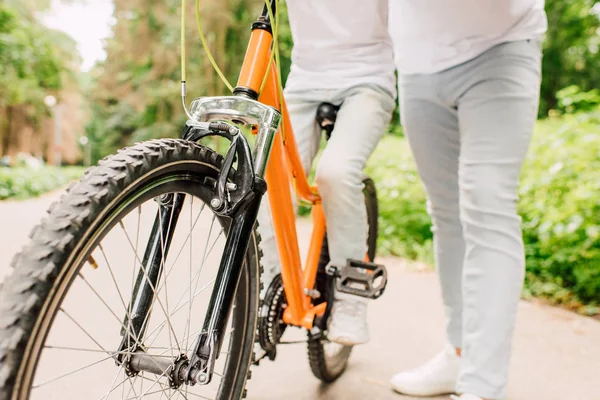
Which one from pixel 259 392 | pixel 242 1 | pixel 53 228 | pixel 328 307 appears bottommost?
pixel 259 392

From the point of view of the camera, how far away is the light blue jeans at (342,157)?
1.73 m

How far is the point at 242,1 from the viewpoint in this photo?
11.0m

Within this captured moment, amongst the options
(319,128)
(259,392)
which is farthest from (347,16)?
(259,392)

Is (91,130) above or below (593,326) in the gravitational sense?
above

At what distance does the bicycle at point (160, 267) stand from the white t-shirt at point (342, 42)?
0.37 m

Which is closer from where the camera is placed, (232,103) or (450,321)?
(232,103)

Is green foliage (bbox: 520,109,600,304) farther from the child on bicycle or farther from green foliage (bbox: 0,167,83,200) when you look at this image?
green foliage (bbox: 0,167,83,200)

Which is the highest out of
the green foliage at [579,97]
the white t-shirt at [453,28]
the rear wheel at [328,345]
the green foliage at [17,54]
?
the green foliage at [17,54]

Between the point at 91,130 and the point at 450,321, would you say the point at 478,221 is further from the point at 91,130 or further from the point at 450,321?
the point at 91,130

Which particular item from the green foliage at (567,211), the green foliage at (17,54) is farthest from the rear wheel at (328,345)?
the green foliage at (17,54)

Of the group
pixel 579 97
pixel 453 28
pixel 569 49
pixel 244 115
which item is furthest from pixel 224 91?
pixel 244 115

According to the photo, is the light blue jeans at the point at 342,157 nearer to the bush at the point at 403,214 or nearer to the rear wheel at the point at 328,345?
the rear wheel at the point at 328,345

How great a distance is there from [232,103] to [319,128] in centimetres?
78

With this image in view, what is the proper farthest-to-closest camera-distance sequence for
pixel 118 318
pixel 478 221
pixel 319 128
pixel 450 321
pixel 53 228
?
pixel 450 321 < pixel 319 128 < pixel 478 221 < pixel 118 318 < pixel 53 228
